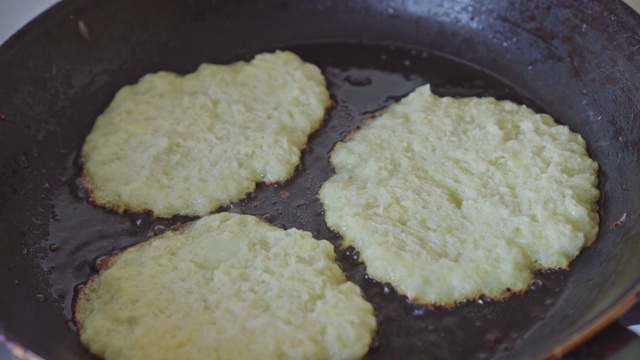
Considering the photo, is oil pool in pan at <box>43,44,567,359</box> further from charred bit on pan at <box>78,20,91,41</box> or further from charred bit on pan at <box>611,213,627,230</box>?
charred bit on pan at <box>78,20,91,41</box>

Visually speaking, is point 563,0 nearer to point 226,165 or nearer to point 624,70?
point 624,70

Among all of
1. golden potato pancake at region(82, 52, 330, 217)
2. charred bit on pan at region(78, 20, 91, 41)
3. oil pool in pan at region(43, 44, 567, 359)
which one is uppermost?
charred bit on pan at region(78, 20, 91, 41)

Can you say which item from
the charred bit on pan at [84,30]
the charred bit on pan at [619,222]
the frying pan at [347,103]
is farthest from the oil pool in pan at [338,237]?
the charred bit on pan at [84,30]

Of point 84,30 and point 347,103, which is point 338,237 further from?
point 84,30

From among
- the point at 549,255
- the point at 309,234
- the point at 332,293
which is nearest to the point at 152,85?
the point at 309,234

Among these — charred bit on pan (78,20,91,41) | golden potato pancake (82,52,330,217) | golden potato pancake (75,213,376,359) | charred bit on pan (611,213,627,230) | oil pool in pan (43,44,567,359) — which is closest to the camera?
golden potato pancake (75,213,376,359)

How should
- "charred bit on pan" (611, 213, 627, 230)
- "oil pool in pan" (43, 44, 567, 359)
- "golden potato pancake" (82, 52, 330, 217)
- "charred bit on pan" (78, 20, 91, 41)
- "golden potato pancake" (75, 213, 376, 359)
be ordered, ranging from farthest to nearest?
"charred bit on pan" (78, 20, 91, 41), "golden potato pancake" (82, 52, 330, 217), "charred bit on pan" (611, 213, 627, 230), "oil pool in pan" (43, 44, 567, 359), "golden potato pancake" (75, 213, 376, 359)

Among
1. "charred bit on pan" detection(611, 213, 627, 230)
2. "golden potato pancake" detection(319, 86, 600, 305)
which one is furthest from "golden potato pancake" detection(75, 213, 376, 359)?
"charred bit on pan" detection(611, 213, 627, 230)

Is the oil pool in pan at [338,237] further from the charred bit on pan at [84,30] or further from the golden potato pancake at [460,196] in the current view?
the charred bit on pan at [84,30]
